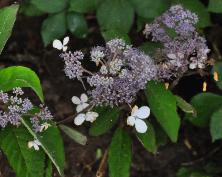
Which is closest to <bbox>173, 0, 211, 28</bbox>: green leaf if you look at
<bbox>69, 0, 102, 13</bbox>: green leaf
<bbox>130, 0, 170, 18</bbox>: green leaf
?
<bbox>130, 0, 170, 18</bbox>: green leaf

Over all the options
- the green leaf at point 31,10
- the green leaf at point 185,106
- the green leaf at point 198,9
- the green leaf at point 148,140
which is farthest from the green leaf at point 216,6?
the green leaf at point 31,10

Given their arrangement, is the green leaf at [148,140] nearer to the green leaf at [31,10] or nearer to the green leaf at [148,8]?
the green leaf at [148,8]

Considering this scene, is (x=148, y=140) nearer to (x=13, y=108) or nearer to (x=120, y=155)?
(x=120, y=155)

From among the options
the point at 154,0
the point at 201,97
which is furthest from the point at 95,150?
the point at 154,0

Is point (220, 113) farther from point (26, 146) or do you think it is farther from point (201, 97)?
point (26, 146)

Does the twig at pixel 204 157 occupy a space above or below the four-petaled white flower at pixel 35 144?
below

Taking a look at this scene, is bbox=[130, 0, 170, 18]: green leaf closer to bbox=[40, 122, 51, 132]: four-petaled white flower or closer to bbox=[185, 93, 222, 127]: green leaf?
bbox=[185, 93, 222, 127]: green leaf
